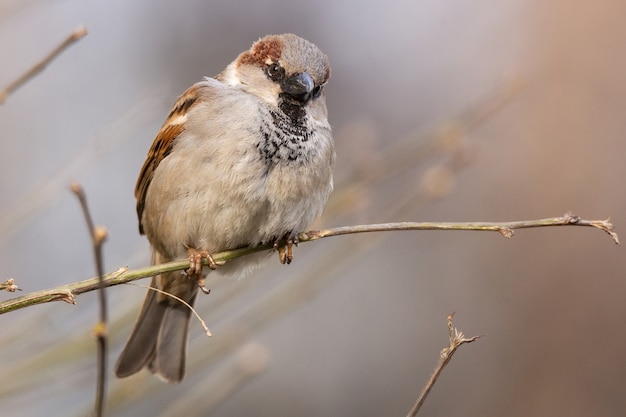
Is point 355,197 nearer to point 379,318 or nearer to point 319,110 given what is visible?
point 319,110

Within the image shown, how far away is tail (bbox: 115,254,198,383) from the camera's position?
2.66m

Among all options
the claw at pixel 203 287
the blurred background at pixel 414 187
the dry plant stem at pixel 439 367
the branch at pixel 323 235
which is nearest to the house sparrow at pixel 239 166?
the claw at pixel 203 287

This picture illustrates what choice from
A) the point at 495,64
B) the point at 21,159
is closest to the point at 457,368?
the point at 495,64

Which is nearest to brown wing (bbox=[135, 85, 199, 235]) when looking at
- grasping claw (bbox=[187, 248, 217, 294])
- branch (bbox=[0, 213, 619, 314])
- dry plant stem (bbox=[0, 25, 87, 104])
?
grasping claw (bbox=[187, 248, 217, 294])

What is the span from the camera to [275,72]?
2619 mm

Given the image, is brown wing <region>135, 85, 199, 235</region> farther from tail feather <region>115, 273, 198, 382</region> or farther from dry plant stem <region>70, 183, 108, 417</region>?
dry plant stem <region>70, 183, 108, 417</region>

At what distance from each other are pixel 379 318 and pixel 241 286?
8.60 feet

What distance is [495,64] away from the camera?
5.11 meters

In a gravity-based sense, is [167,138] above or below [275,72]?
below

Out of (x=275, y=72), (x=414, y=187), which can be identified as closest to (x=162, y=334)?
(x=275, y=72)

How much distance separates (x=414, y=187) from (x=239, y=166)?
1366 mm

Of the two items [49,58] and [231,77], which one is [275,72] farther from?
[49,58]

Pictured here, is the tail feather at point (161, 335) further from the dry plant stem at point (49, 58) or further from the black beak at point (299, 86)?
the dry plant stem at point (49, 58)

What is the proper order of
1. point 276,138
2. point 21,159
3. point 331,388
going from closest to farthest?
1. point 276,138
2. point 21,159
3. point 331,388
